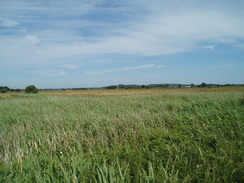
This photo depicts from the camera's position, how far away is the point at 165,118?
524 cm

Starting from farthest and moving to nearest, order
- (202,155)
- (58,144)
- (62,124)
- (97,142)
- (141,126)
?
(62,124) → (141,126) → (97,142) → (58,144) → (202,155)

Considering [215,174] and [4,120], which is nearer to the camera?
[215,174]

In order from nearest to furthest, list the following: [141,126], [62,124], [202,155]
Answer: [202,155]
[141,126]
[62,124]

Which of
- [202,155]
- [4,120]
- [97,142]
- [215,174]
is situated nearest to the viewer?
[215,174]

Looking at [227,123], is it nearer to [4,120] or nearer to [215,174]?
[215,174]

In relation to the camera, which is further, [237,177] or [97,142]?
[97,142]

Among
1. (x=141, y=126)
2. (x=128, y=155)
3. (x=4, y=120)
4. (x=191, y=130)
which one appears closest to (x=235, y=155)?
(x=191, y=130)

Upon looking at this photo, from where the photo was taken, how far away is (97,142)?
3713 mm

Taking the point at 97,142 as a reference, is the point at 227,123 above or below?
above

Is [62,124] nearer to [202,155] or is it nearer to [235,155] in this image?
[202,155]

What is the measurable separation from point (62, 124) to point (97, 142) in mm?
1833

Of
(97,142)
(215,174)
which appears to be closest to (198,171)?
(215,174)

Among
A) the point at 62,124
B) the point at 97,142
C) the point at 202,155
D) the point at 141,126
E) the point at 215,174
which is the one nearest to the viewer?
the point at 215,174

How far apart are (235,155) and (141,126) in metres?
2.38
